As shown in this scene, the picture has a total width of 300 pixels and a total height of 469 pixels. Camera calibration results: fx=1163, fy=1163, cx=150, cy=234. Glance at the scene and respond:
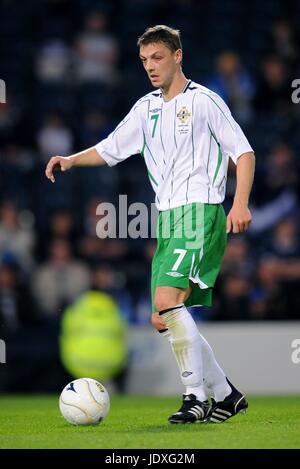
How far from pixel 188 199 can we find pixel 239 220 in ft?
1.44

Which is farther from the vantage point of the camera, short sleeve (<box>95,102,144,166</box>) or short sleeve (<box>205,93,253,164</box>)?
short sleeve (<box>95,102,144,166</box>)

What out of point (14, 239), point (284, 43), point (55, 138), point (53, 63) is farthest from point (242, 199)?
point (284, 43)

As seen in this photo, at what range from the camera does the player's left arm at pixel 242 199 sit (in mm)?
6520

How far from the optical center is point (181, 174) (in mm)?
6883

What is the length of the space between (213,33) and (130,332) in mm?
5942

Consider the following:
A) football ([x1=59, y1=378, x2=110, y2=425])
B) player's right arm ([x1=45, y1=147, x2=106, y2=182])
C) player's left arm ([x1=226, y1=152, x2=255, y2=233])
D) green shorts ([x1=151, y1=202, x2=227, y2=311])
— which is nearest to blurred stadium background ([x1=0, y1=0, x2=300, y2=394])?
player's right arm ([x1=45, y1=147, x2=106, y2=182])

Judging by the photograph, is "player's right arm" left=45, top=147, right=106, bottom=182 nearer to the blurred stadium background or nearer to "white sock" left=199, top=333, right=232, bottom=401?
"white sock" left=199, top=333, right=232, bottom=401

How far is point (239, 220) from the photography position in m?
6.52

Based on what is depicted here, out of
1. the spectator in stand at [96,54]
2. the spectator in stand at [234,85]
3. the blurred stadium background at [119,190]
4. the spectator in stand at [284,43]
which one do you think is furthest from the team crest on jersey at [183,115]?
the spectator in stand at [284,43]

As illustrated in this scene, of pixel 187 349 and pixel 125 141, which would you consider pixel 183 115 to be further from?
pixel 187 349

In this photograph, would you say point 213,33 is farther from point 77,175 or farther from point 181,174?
point 181,174

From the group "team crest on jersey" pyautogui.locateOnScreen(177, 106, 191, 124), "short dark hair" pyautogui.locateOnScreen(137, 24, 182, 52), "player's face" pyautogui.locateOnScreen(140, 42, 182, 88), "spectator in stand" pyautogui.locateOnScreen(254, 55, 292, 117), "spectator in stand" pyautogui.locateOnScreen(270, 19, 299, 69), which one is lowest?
"team crest on jersey" pyautogui.locateOnScreen(177, 106, 191, 124)

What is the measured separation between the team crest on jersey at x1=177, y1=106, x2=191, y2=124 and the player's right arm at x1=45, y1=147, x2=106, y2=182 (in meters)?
0.69

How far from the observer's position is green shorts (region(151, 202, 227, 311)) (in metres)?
6.71
